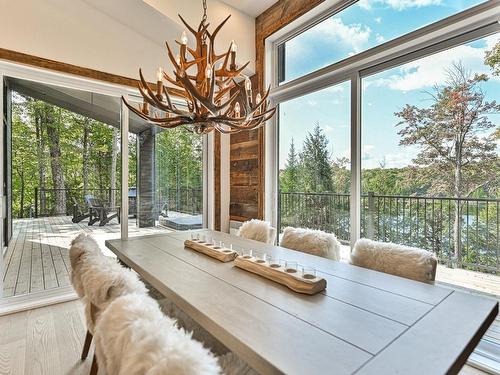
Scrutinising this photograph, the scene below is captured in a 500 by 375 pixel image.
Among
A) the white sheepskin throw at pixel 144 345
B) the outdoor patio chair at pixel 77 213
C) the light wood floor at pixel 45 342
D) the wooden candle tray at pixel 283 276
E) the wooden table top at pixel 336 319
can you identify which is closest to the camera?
the white sheepskin throw at pixel 144 345

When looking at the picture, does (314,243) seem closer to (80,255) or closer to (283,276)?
(283,276)

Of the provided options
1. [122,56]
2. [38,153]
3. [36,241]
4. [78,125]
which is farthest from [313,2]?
[36,241]

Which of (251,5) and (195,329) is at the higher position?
(251,5)

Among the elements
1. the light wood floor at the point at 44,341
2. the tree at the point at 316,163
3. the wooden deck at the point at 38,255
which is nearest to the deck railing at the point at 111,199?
the wooden deck at the point at 38,255

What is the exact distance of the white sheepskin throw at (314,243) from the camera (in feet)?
7.18

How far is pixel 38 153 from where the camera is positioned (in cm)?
304

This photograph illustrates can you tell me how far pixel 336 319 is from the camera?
1088 millimetres

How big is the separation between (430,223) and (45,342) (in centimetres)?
333

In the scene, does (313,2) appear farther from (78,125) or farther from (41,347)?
(41,347)

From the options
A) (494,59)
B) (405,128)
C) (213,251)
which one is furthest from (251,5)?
(213,251)

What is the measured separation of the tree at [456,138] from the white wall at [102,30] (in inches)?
92.5

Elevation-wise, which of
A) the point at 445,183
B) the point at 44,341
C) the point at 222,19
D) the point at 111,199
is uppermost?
the point at 222,19

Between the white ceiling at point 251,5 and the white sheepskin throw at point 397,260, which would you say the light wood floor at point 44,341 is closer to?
the white sheepskin throw at point 397,260

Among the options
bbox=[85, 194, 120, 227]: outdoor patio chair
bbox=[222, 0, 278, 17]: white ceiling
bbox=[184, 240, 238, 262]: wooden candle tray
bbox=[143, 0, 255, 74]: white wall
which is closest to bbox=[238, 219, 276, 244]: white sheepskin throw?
bbox=[184, 240, 238, 262]: wooden candle tray
